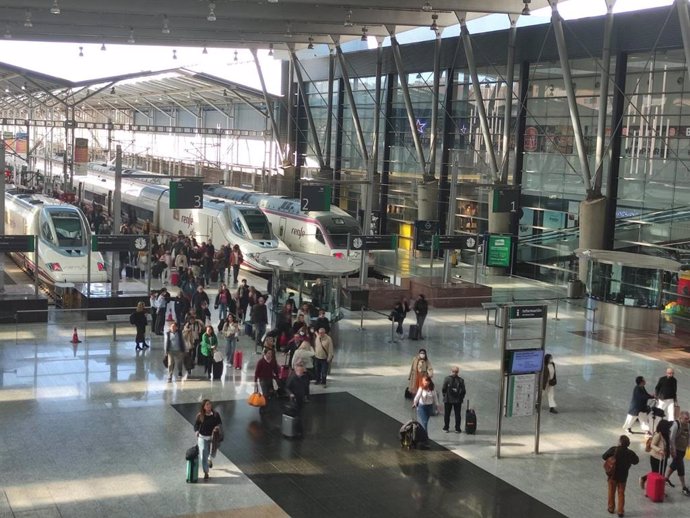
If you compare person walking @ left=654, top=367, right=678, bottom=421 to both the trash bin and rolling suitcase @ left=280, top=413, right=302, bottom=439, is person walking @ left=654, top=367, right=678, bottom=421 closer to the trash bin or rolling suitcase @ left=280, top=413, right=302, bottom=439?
rolling suitcase @ left=280, top=413, right=302, bottom=439

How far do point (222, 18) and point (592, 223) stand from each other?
633 inches

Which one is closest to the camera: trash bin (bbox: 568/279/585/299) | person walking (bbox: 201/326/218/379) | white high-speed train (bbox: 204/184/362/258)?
person walking (bbox: 201/326/218/379)

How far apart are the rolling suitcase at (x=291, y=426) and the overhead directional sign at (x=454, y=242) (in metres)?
14.3

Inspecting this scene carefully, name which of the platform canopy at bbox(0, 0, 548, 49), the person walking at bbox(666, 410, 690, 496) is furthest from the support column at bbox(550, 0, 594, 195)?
the person walking at bbox(666, 410, 690, 496)

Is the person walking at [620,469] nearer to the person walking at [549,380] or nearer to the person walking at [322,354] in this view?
the person walking at [549,380]

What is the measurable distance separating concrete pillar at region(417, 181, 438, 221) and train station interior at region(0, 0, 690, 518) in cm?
9

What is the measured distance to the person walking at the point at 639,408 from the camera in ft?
51.4

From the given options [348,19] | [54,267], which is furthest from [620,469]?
[348,19]

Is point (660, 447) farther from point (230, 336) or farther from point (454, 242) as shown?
point (454, 242)

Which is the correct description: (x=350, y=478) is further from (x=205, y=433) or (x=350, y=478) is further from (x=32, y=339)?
(x=32, y=339)

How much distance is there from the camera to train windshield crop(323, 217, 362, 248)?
3603cm

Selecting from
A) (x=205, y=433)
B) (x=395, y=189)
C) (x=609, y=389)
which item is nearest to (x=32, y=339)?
(x=205, y=433)

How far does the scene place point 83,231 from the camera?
29.5 metres

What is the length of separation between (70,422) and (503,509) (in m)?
7.21
